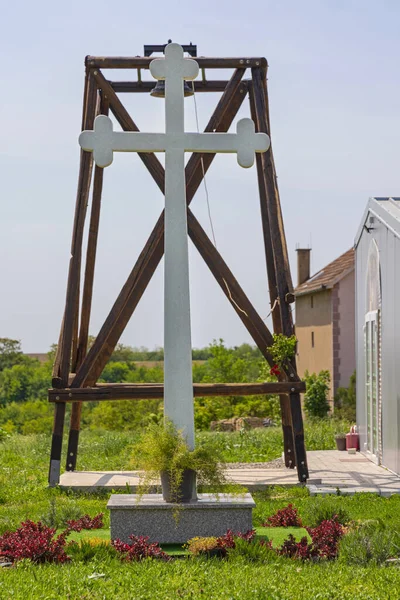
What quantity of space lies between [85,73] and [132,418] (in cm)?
1442

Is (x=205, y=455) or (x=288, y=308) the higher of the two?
(x=288, y=308)

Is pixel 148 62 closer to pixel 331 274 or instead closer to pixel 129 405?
pixel 129 405

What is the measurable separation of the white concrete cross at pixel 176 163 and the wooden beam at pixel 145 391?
13.2 feet

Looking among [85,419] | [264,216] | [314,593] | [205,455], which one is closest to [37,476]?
[264,216]

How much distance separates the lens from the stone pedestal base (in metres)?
8.30

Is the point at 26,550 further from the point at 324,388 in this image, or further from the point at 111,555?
the point at 324,388

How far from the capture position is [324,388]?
94.5 feet

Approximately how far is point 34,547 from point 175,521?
4.48 feet

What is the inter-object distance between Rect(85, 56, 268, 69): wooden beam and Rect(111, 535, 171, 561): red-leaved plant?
746cm

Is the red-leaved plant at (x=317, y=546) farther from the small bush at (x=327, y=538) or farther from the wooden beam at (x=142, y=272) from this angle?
the wooden beam at (x=142, y=272)

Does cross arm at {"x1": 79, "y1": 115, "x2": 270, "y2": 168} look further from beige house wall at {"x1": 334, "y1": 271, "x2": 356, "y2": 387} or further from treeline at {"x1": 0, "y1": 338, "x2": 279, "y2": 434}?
beige house wall at {"x1": 334, "y1": 271, "x2": 356, "y2": 387}

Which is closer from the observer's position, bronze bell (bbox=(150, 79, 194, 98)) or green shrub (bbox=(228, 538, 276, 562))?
green shrub (bbox=(228, 538, 276, 562))

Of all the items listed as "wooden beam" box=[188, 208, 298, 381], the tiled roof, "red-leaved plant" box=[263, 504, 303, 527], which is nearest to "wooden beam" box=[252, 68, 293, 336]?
"wooden beam" box=[188, 208, 298, 381]

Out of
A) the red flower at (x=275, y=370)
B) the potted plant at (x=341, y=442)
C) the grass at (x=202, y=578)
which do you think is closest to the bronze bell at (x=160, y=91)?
the red flower at (x=275, y=370)
